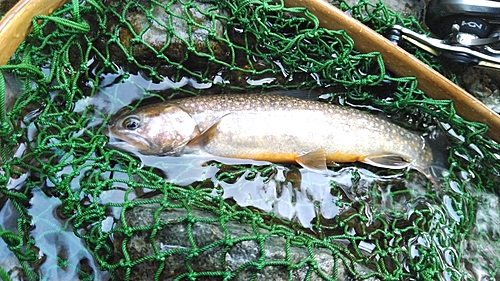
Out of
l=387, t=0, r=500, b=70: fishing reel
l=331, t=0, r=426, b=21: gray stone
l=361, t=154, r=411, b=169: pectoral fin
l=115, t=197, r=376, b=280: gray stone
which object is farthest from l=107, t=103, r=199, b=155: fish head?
l=331, t=0, r=426, b=21: gray stone

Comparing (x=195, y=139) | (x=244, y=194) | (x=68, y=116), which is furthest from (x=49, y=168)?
(x=244, y=194)

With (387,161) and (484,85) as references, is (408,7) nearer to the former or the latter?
(484,85)

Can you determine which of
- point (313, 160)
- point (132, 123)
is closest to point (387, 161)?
point (313, 160)

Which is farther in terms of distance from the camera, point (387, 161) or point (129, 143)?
point (387, 161)

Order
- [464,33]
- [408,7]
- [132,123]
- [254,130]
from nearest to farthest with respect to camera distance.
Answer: [132,123] < [254,130] < [464,33] < [408,7]

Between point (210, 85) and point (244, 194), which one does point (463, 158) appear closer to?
point (244, 194)

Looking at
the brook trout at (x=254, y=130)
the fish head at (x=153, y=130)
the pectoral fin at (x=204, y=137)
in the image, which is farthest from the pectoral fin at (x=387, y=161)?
the fish head at (x=153, y=130)

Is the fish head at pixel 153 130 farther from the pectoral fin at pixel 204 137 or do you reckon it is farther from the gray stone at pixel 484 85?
the gray stone at pixel 484 85
